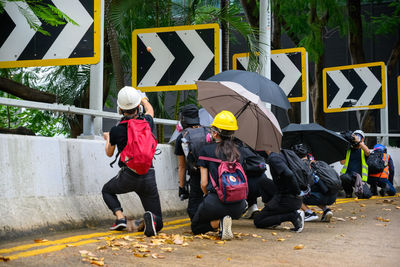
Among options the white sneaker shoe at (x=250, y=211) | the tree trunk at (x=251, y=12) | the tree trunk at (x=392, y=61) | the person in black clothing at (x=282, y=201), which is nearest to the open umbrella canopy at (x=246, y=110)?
the person in black clothing at (x=282, y=201)

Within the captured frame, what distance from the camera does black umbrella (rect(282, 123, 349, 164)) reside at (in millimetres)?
9969

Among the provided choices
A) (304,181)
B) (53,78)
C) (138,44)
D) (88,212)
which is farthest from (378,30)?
(88,212)

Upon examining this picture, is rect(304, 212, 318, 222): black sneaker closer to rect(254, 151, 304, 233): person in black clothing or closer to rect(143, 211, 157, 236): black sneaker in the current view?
rect(254, 151, 304, 233): person in black clothing

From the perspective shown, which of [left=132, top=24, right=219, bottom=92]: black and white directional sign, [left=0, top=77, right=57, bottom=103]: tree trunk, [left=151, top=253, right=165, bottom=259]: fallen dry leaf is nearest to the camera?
[left=151, top=253, right=165, bottom=259]: fallen dry leaf

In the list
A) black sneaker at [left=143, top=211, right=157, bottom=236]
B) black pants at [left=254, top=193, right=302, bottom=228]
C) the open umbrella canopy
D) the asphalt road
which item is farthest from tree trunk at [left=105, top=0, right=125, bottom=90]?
black sneaker at [left=143, top=211, right=157, bottom=236]

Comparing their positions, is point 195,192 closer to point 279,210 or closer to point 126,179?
point 279,210

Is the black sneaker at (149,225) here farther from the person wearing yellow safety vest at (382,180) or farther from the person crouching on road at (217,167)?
the person wearing yellow safety vest at (382,180)

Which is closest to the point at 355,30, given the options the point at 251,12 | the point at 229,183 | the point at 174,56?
the point at 251,12

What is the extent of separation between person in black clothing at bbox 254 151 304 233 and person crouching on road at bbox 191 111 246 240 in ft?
3.01

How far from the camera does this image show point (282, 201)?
867 cm

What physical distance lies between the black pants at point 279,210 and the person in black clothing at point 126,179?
1.62m

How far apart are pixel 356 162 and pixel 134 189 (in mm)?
7882

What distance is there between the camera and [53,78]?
20156 mm

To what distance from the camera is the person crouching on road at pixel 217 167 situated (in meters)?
7.64
